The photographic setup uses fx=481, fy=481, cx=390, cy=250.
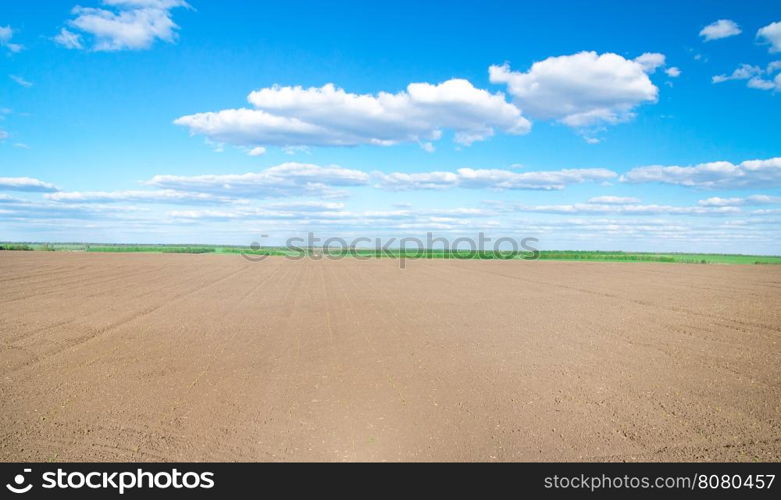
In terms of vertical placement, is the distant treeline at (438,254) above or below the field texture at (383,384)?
above

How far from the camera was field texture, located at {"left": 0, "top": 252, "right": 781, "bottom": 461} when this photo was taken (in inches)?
214

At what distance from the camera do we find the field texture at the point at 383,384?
5.44 metres

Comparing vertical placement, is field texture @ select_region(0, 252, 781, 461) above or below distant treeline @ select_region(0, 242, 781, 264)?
below

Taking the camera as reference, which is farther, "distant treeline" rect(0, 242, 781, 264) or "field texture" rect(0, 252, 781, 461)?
"distant treeline" rect(0, 242, 781, 264)

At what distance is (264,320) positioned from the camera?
13.9 m

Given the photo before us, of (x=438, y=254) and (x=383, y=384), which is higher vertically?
(x=438, y=254)

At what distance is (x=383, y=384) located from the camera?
7.66m

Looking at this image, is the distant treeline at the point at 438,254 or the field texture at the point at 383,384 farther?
the distant treeline at the point at 438,254

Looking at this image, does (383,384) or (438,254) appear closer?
(383,384)
